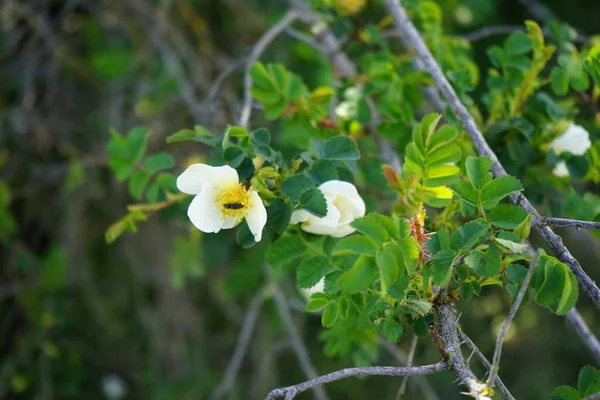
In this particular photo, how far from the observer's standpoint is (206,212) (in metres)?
0.95

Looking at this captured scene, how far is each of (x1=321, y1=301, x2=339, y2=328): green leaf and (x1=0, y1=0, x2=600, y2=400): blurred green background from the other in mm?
1071

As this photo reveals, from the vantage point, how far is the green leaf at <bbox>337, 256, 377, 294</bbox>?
2.57 ft

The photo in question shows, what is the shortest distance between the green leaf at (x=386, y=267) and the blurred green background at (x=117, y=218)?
1228 mm

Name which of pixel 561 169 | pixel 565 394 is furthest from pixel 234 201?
pixel 561 169

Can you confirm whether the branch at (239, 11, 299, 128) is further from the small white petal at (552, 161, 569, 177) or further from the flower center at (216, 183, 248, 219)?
the small white petal at (552, 161, 569, 177)

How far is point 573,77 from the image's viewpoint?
1219mm

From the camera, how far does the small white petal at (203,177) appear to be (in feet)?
3.07

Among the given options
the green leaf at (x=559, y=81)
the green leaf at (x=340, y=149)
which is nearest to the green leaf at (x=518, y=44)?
the green leaf at (x=559, y=81)

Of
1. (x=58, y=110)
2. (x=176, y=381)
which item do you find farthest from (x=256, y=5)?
(x=176, y=381)

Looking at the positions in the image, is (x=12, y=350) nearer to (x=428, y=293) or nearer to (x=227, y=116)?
(x=227, y=116)

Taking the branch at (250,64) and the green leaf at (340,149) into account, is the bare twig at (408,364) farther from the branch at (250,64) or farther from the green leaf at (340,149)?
the branch at (250,64)

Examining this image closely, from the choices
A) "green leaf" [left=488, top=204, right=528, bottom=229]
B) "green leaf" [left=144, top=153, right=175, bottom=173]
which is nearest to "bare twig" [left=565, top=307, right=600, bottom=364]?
"green leaf" [left=488, top=204, right=528, bottom=229]

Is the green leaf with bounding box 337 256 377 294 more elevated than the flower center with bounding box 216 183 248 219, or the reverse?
the green leaf with bounding box 337 256 377 294

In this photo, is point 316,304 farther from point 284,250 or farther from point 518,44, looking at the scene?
point 518,44
